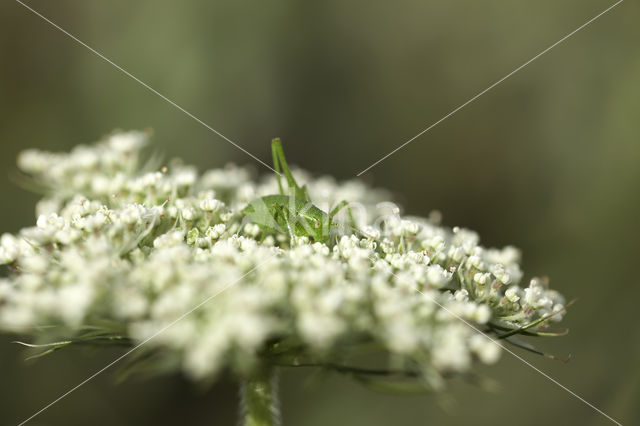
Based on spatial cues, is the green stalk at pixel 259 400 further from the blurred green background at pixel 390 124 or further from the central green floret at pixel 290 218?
the blurred green background at pixel 390 124

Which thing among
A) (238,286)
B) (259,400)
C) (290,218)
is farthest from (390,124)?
(238,286)

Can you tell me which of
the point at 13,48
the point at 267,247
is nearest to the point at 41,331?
the point at 267,247

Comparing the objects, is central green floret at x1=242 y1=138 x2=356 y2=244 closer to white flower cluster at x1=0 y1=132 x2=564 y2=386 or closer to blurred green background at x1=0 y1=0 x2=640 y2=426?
white flower cluster at x1=0 y1=132 x2=564 y2=386

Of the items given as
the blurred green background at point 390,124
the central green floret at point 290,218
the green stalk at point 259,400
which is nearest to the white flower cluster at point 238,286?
the central green floret at point 290,218

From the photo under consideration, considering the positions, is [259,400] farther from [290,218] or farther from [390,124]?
[390,124]

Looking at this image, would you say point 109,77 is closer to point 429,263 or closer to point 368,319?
point 429,263
